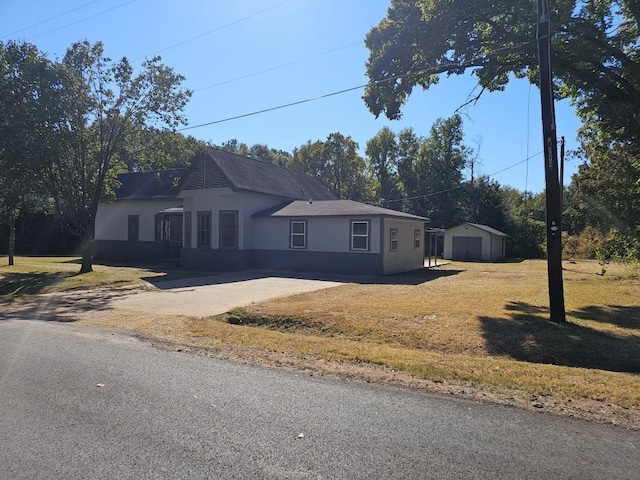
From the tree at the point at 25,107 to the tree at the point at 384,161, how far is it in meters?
47.4

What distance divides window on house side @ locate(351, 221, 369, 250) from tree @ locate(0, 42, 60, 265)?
526 inches

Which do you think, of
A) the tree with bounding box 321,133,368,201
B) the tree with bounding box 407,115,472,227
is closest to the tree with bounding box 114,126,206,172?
the tree with bounding box 407,115,472,227

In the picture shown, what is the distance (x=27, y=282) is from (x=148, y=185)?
14.5m

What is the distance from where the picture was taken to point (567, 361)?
25.1 ft

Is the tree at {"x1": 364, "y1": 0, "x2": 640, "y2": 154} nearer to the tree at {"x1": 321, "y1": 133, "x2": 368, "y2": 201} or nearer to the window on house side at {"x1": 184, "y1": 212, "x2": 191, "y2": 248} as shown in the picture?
the window on house side at {"x1": 184, "y1": 212, "x2": 191, "y2": 248}

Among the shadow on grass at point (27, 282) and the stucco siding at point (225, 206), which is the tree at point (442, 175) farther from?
the shadow on grass at point (27, 282)

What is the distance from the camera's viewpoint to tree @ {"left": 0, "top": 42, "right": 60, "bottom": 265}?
59.0ft

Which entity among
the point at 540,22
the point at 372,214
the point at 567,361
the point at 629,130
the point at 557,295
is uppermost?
the point at 540,22

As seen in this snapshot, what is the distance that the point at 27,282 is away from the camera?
19.5 metres

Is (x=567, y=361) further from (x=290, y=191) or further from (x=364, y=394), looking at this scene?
(x=290, y=191)

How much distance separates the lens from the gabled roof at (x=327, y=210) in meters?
21.9

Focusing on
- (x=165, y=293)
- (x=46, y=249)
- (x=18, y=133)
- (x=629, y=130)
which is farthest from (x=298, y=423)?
(x=46, y=249)

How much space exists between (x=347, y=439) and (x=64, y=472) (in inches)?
87.2

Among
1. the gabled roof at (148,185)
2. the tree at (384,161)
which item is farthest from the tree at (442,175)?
the gabled roof at (148,185)
